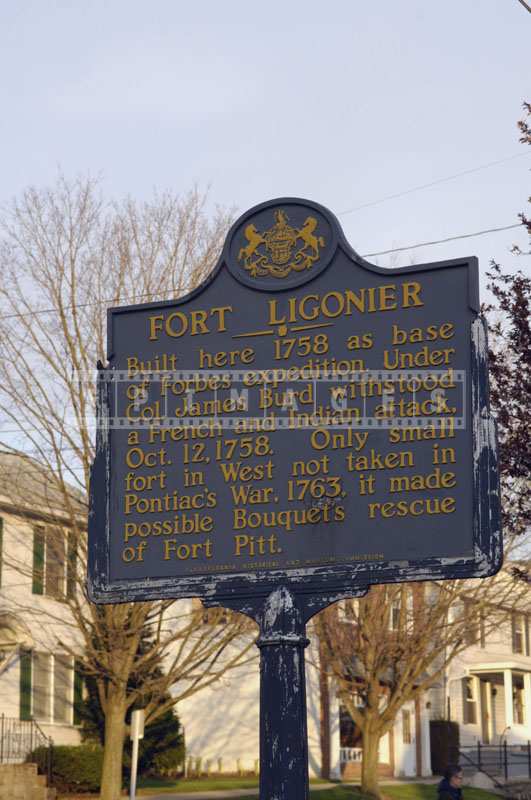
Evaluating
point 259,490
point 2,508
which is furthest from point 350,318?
point 2,508

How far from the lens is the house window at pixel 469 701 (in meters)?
51.0

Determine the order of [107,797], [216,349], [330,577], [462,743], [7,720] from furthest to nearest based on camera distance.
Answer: [462,743], [7,720], [107,797], [216,349], [330,577]

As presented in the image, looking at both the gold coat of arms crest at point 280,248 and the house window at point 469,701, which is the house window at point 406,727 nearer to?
the house window at point 469,701

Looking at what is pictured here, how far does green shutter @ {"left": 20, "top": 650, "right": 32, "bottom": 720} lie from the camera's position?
31.7 metres

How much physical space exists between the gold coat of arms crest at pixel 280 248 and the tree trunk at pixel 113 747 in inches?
637

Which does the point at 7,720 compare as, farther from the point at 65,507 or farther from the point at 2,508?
the point at 65,507

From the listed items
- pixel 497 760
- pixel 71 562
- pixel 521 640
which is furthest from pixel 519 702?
pixel 71 562

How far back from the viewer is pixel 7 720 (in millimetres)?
30391

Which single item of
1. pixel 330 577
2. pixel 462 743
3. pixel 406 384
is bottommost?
pixel 462 743

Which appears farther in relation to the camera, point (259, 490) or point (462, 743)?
point (462, 743)

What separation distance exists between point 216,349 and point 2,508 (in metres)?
20.6

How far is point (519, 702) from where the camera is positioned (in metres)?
55.8

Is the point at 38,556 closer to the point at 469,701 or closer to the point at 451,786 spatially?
the point at 451,786

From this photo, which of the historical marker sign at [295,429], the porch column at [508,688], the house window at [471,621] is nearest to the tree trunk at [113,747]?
the house window at [471,621]
